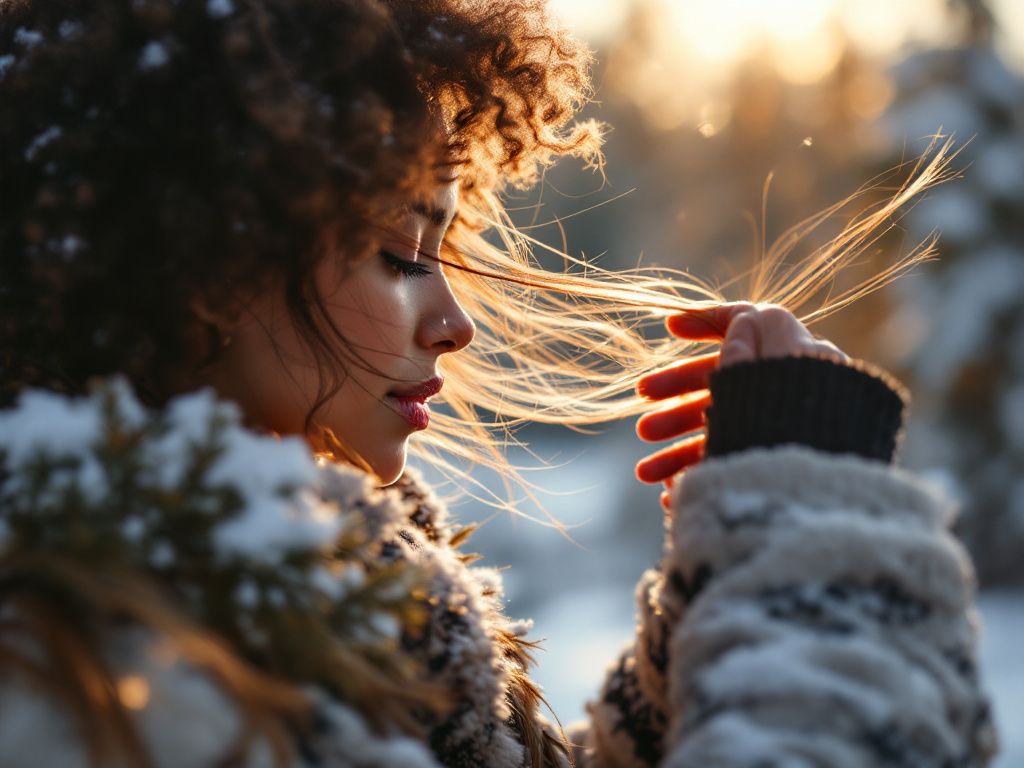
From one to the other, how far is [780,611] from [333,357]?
881mm

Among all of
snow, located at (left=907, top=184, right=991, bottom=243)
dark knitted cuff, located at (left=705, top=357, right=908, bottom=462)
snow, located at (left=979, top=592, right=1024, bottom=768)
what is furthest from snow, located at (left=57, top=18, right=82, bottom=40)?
snow, located at (left=907, top=184, right=991, bottom=243)

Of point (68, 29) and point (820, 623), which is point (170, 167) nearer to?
point (68, 29)

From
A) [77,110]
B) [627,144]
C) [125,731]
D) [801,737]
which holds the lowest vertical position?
[125,731]

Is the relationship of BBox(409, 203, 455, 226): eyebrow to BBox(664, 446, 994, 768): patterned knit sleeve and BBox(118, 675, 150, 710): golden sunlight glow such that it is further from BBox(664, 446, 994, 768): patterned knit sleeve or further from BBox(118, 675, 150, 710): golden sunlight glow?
BBox(118, 675, 150, 710): golden sunlight glow

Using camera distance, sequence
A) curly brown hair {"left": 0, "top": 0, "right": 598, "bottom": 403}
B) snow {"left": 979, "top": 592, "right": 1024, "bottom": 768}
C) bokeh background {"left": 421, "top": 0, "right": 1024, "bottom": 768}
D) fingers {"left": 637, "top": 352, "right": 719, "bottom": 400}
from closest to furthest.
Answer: curly brown hair {"left": 0, "top": 0, "right": 598, "bottom": 403}
fingers {"left": 637, "top": 352, "right": 719, "bottom": 400}
snow {"left": 979, "top": 592, "right": 1024, "bottom": 768}
bokeh background {"left": 421, "top": 0, "right": 1024, "bottom": 768}

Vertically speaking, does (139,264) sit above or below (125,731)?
above

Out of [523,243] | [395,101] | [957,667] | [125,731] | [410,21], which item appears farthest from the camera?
[523,243]

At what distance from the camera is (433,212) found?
1.84 meters

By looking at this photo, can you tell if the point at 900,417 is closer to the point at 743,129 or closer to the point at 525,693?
the point at 525,693

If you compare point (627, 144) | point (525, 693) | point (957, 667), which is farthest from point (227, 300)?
point (627, 144)

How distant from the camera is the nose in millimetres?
1828

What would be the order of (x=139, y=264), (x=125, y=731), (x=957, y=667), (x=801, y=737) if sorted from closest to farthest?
(x=125, y=731) < (x=801, y=737) < (x=957, y=667) < (x=139, y=264)

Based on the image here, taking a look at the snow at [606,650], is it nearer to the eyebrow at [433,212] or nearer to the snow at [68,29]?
the eyebrow at [433,212]

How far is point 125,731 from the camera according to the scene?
1.00 m
